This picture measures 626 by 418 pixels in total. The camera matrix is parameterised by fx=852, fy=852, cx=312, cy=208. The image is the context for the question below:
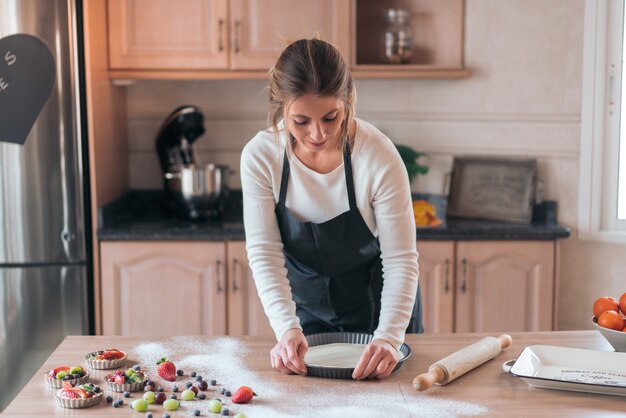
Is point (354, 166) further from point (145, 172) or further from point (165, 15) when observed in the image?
point (145, 172)

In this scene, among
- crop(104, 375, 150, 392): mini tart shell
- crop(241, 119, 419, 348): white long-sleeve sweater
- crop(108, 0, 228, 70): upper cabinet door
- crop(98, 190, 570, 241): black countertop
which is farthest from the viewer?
crop(108, 0, 228, 70): upper cabinet door

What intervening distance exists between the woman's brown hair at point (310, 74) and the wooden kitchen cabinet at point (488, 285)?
152 centimetres

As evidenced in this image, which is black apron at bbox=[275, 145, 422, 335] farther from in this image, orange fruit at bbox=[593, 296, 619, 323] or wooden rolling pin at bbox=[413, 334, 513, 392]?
orange fruit at bbox=[593, 296, 619, 323]

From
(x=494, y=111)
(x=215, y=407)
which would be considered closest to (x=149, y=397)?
(x=215, y=407)

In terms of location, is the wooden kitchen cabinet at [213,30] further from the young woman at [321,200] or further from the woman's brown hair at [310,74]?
the woman's brown hair at [310,74]

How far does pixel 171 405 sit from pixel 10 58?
1.91 meters

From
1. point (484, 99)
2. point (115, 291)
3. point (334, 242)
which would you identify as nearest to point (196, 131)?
point (115, 291)

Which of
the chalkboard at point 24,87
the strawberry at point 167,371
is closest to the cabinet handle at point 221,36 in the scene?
the chalkboard at point 24,87

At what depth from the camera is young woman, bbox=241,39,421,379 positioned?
1.83m

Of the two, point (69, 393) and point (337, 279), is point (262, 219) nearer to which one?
point (337, 279)

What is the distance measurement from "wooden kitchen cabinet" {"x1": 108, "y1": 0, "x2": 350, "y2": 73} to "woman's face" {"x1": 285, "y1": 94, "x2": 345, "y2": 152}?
158 centimetres

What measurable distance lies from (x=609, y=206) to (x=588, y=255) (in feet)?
0.71

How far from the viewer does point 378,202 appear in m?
2.03

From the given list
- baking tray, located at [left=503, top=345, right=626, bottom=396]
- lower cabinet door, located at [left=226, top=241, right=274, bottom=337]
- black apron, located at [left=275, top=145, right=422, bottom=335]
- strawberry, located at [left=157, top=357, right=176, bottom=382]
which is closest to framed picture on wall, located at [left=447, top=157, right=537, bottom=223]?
lower cabinet door, located at [left=226, top=241, right=274, bottom=337]
